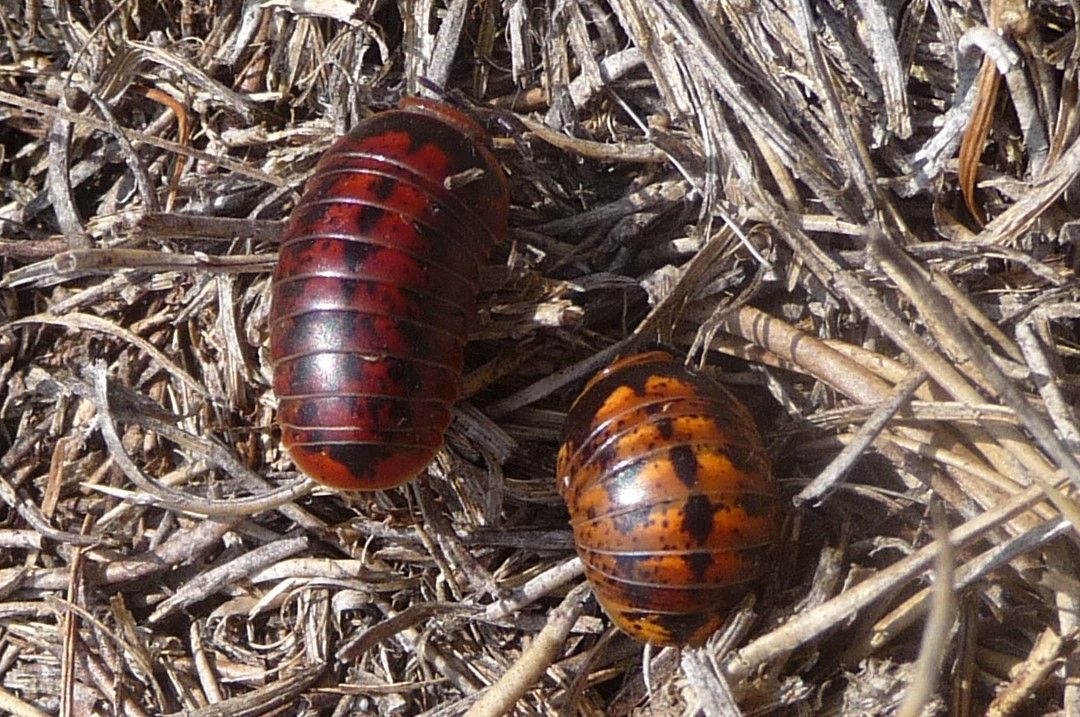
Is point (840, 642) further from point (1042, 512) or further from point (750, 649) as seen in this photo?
point (1042, 512)

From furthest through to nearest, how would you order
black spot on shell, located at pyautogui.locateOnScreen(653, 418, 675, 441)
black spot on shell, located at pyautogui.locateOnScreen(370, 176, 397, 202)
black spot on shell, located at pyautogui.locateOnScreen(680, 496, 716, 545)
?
black spot on shell, located at pyautogui.locateOnScreen(370, 176, 397, 202), black spot on shell, located at pyautogui.locateOnScreen(653, 418, 675, 441), black spot on shell, located at pyautogui.locateOnScreen(680, 496, 716, 545)

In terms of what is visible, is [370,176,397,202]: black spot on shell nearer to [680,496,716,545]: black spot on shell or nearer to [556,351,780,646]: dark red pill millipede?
[556,351,780,646]: dark red pill millipede

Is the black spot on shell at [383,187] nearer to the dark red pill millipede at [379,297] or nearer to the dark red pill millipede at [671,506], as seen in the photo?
the dark red pill millipede at [379,297]

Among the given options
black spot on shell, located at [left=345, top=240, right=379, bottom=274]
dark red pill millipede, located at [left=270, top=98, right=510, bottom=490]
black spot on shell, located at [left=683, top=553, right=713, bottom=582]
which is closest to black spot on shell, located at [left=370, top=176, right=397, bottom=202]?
dark red pill millipede, located at [left=270, top=98, right=510, bottom=490]

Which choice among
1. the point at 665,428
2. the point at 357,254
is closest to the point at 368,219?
the point at 357,254

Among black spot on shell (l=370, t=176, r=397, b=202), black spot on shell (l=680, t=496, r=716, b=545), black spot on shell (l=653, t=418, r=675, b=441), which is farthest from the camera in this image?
black spot on shell (l=370, t=176, r=397, b=202)

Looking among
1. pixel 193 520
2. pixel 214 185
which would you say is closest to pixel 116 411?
pixel 193 520

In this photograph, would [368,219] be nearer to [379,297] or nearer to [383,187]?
[383,187]
